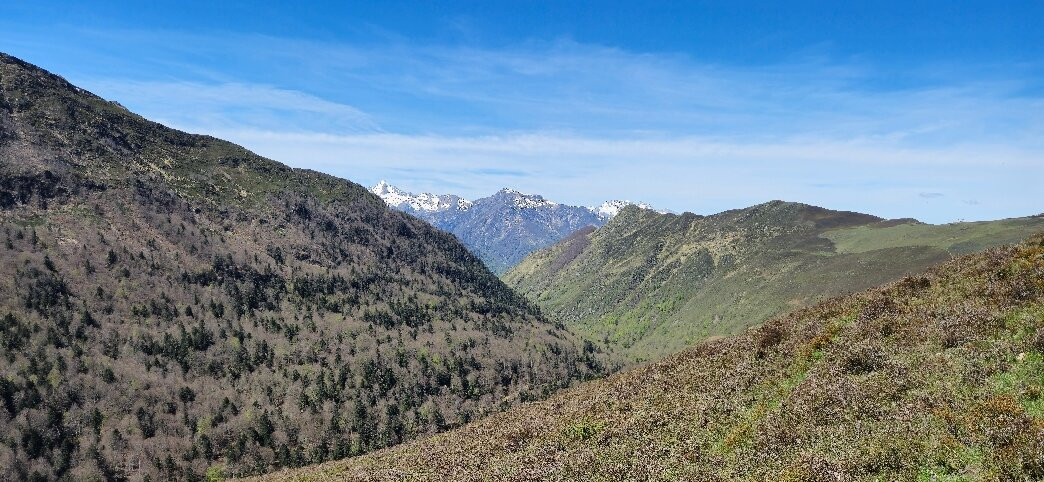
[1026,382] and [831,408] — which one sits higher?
[1026,382]

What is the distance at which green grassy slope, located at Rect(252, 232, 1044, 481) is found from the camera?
16688mm

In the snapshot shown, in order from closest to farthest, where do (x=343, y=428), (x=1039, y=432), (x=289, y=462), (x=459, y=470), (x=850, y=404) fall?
(x=1039, y=432)
(x=850, y=404)
(x=459, y=470)
(x=289, y=462)
(x=343, y=428)

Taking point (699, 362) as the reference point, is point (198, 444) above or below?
below

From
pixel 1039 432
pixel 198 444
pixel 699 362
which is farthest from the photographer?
pixel 198 444

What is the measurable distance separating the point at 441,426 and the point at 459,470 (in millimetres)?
179773

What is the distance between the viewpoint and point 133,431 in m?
184

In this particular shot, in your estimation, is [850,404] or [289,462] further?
[289,462]

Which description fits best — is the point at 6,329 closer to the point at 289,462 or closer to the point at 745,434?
the point at 289,462

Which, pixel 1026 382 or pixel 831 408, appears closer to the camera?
pixel 1026 382

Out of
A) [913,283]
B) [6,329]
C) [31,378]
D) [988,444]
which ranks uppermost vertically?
[913,283]

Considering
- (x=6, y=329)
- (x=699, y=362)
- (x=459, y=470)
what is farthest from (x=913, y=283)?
(x=6, y=329)

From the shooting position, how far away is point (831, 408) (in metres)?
21.2

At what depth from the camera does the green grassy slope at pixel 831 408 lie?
1669 cm

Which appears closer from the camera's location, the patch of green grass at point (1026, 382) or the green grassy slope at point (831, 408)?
the green grassy slope at point (831, 408)
